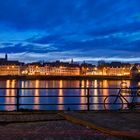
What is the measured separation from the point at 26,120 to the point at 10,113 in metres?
2.59

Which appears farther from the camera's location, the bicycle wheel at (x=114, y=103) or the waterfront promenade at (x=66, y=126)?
the bicycle wheel at (x=114, y=103)

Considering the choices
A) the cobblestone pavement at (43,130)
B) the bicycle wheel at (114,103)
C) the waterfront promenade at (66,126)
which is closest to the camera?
the cobblestone pavement at (43,130)

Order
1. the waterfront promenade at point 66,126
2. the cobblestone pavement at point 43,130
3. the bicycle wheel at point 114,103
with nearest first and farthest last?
the cobblestone pavement at point 43,130 → the waterfront promenade at point 66,126 → the bicycle wheel at point 114,103

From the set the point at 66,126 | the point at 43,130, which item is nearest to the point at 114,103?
the point at 66,126

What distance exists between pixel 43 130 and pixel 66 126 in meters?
1.14

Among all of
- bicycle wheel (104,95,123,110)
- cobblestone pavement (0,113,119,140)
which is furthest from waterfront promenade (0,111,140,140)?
bicycle wheel (104,95,123,110)

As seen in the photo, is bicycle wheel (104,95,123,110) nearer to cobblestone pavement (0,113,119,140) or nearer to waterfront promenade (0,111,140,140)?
waterfront promenade (0,111,140,140)

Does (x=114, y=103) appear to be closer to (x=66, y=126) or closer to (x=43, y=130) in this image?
(x=66, y=126)

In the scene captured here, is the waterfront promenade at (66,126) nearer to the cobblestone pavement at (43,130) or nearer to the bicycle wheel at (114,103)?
the cobblestone pavement at (43,130)

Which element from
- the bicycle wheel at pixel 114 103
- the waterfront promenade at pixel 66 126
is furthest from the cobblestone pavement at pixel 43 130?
the bicycle wheel at pixel 114 103

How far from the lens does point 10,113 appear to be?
58.4 ft

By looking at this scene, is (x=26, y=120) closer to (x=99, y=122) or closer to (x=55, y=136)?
(x=99, y=122)

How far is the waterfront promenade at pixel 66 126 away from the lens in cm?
1170

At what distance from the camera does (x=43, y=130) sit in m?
12.8
